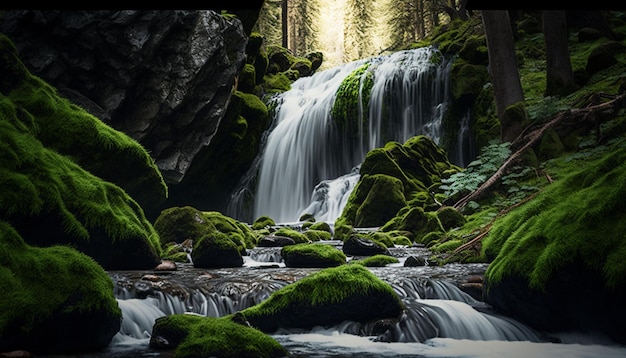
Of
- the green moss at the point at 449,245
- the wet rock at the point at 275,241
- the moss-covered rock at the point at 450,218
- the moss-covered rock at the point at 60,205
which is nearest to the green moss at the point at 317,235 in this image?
the wet rock at the point at 275,241

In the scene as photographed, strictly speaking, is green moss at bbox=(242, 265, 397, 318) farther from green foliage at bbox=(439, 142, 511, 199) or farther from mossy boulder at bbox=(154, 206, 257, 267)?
green foliage at bbox=(439, 142, 511, 199)

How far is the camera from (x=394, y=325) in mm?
5500

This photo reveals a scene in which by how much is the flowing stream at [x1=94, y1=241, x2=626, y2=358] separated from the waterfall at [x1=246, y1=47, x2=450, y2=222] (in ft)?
42.9

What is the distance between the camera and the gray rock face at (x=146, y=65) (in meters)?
14.1

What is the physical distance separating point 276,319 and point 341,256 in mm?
3781

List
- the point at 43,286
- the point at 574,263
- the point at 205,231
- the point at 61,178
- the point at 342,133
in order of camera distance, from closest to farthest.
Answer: the point at 43,286 < the point at 574,263 < the point at 61,178 < the point at 205,231 < the point at 342,133

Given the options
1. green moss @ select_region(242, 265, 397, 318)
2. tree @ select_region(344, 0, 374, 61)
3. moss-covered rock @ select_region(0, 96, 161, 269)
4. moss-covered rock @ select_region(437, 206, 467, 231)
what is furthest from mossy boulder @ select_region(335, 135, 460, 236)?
tree @ select_region(344, 0, 374, 61)

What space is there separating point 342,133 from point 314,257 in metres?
15.4

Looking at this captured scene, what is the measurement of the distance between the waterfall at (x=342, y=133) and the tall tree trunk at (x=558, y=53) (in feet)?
23.4

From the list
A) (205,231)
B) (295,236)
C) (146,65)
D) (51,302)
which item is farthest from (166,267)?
(146,65)

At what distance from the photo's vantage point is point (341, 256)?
9312mm

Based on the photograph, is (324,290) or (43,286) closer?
(43,286)

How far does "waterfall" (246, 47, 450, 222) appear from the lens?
22.0m

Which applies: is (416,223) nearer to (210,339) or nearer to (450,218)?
(450,218)
